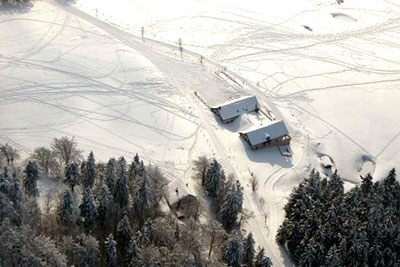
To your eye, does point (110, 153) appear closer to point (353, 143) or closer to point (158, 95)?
point (158, 95)

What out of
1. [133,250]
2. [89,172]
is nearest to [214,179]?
[89,172]

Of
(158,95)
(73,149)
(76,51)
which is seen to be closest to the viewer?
(73,149)

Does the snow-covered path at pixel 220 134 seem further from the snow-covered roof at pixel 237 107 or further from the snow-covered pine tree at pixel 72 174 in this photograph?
the snow-covered pine tree at pixel 72 174

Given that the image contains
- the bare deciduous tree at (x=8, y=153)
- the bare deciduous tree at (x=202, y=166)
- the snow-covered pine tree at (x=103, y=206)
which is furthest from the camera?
the bare deciduous tree at (x=202, y=166)

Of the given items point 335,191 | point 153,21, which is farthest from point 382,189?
point 153,21

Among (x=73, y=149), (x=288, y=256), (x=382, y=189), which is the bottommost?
(x=288, y=256)

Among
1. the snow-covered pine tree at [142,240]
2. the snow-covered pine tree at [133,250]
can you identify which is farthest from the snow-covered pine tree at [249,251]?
the snow-covered pine tree at [133,250]

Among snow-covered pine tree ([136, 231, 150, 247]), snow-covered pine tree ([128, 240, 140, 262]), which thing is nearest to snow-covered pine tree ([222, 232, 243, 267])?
snow-covered pine tree ([136, 231, 150, 247])
